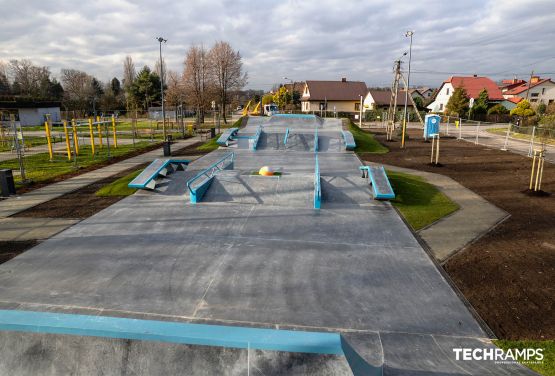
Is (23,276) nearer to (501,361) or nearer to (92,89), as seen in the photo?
(501,361)

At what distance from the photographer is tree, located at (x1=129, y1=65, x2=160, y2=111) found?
7944 centimetres

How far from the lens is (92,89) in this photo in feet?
299

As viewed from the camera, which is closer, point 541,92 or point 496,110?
point 496,110

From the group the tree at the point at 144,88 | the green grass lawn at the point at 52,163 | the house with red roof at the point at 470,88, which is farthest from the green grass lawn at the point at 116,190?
the house with red roof at the point at 470,88

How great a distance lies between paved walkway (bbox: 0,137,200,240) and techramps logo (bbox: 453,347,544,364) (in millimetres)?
10675

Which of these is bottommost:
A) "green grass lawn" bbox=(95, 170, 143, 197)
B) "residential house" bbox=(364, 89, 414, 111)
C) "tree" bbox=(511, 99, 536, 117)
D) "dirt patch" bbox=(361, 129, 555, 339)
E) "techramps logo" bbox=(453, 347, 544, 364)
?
"techramps logo" bbox=(453, 347, 544, 364)

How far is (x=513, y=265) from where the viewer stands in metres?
8.51

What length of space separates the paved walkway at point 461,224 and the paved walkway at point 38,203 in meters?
11.1

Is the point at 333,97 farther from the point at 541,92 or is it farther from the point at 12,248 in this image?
the point at 12,248

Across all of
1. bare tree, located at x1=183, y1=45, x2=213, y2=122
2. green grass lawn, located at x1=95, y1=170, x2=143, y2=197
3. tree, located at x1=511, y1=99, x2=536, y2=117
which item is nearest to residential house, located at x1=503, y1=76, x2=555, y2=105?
tree, located at x1=511, y1=99, x2=536, y2=117

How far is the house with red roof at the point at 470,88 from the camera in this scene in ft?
234

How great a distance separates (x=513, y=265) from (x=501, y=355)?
3.86 meters

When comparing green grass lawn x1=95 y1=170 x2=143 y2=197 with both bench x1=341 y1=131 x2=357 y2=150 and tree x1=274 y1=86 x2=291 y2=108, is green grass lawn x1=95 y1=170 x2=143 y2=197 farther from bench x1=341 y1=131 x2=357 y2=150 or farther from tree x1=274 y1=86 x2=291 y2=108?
tree x1=274 y1=86 x2=291 y2=108

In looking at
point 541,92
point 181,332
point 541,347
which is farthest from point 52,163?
point 541,92
